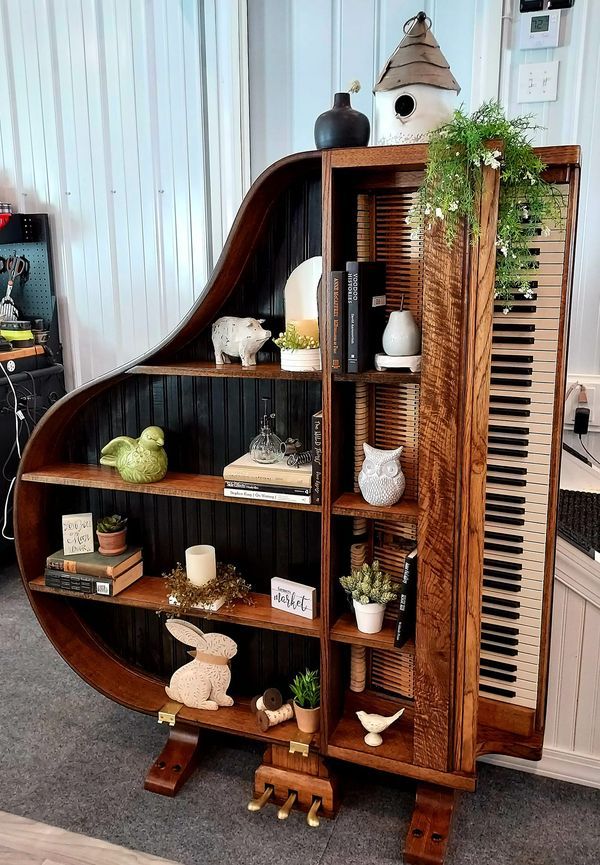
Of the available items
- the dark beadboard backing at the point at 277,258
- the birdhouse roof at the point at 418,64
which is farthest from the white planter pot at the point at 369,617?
the birdhouse roof at the point at 418,64

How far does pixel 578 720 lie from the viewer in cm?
198

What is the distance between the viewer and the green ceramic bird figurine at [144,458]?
198 centimetres

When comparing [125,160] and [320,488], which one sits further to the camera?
[125,160]

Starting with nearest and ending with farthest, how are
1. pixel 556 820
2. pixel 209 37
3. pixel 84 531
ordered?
pixel 556 820 → pixel 84 531 → pixel 209 37

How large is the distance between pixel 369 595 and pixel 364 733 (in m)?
0.39

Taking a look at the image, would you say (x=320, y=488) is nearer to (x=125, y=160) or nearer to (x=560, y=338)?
(x=560, y=338)

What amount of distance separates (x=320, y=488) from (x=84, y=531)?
832 mm

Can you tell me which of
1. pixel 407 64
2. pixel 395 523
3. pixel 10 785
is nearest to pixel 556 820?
pixel 395 523

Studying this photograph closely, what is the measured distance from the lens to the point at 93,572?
6.95ft

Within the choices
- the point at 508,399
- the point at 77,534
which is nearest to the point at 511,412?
the point at 508,399

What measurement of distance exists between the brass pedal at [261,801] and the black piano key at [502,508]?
97 centimetres

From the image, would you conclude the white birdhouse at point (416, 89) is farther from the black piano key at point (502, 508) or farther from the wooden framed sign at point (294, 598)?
the wooden framed sign at point (294, 598)

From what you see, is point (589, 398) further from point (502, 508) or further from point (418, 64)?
point (418, 64)

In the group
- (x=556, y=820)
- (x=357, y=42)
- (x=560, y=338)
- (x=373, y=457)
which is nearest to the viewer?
(x=560, y=338)
